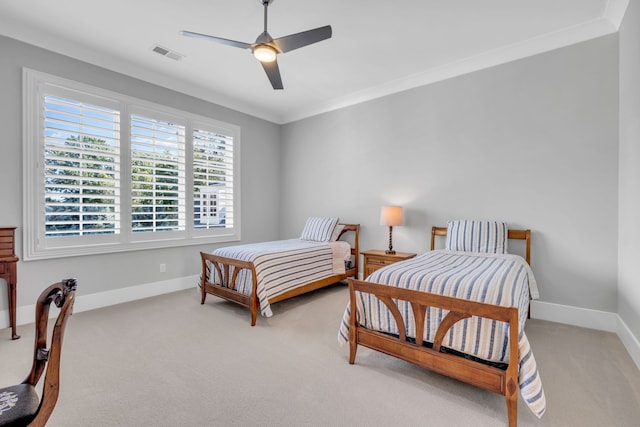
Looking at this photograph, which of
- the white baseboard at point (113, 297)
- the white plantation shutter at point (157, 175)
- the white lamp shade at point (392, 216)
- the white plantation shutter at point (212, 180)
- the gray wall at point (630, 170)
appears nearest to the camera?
the gray wall at point (630, 170)

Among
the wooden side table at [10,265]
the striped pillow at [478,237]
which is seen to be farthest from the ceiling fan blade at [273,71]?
the wooden side table at [10,265]

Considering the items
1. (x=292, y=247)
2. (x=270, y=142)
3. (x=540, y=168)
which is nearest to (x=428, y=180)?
(x=540, y=168)

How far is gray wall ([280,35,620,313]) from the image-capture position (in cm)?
301

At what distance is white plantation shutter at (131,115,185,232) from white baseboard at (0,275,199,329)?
770 millimetres

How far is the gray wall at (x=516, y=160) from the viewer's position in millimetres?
3006

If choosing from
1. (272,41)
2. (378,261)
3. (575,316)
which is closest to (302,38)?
(272,41)

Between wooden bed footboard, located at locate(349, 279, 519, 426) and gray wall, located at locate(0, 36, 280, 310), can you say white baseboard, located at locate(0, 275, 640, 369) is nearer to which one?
gray wall, located at locate(0, 36, 280, 310)

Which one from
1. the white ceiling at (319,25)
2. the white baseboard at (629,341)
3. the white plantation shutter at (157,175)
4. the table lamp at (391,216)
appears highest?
the white ceiling at (319,25)

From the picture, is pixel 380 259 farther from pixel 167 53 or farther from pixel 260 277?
pixel 167 53

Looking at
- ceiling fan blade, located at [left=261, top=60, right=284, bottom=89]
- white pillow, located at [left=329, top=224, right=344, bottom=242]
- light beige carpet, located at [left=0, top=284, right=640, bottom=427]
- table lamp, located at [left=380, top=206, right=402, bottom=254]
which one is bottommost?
light beige carpet, located at [left=0, top=284, right=640, bottom=427]

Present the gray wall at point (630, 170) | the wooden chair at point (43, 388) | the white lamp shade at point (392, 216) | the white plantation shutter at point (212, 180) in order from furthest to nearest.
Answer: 1. the white plantation shutter at point (212, 180)
2. the white lamp shade at point (392, 216)
3. the gray wall at point (630, 170)
4. the wooden chair at point (43, 388)

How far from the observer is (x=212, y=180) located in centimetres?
476

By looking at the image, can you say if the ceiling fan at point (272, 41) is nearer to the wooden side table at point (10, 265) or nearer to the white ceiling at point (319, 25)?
the white ceiling at point (319, 25)

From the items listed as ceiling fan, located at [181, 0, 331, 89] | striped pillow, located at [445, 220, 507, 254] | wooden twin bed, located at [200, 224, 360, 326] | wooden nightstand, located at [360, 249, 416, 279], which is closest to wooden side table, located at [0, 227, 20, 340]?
wooden twin bed, located at [200, 224, 360, 326]
